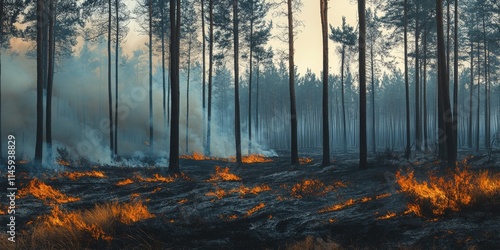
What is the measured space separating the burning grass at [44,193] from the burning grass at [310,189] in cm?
709

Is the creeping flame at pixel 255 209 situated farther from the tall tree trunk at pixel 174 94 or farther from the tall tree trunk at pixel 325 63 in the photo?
the tall tree trunk at pixel 325 63

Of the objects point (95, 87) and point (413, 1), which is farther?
point (95, 87)

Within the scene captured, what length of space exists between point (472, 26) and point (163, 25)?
2858cm

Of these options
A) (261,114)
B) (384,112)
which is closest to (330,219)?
(261,114)

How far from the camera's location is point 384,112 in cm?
8731

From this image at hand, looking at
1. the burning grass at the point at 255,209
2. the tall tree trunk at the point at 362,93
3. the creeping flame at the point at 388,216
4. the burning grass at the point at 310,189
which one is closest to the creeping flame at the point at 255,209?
the burning grass at the point at 255,209

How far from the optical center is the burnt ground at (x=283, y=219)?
6.60 m

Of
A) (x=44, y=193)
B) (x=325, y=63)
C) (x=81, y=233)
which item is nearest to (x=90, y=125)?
(x=325, y=63)

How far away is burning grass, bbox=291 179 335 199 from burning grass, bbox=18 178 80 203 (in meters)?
7.09

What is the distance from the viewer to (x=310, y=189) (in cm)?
1268

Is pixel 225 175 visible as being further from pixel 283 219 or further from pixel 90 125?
pixel 90 125

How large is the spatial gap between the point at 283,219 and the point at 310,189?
4003 millimetres

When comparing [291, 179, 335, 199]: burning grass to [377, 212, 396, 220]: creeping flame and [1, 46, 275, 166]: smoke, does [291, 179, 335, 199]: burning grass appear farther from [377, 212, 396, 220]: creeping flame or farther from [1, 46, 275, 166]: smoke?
[1, 46, 275, 166]: smoke

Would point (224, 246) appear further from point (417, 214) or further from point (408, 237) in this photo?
point (417, 214)
